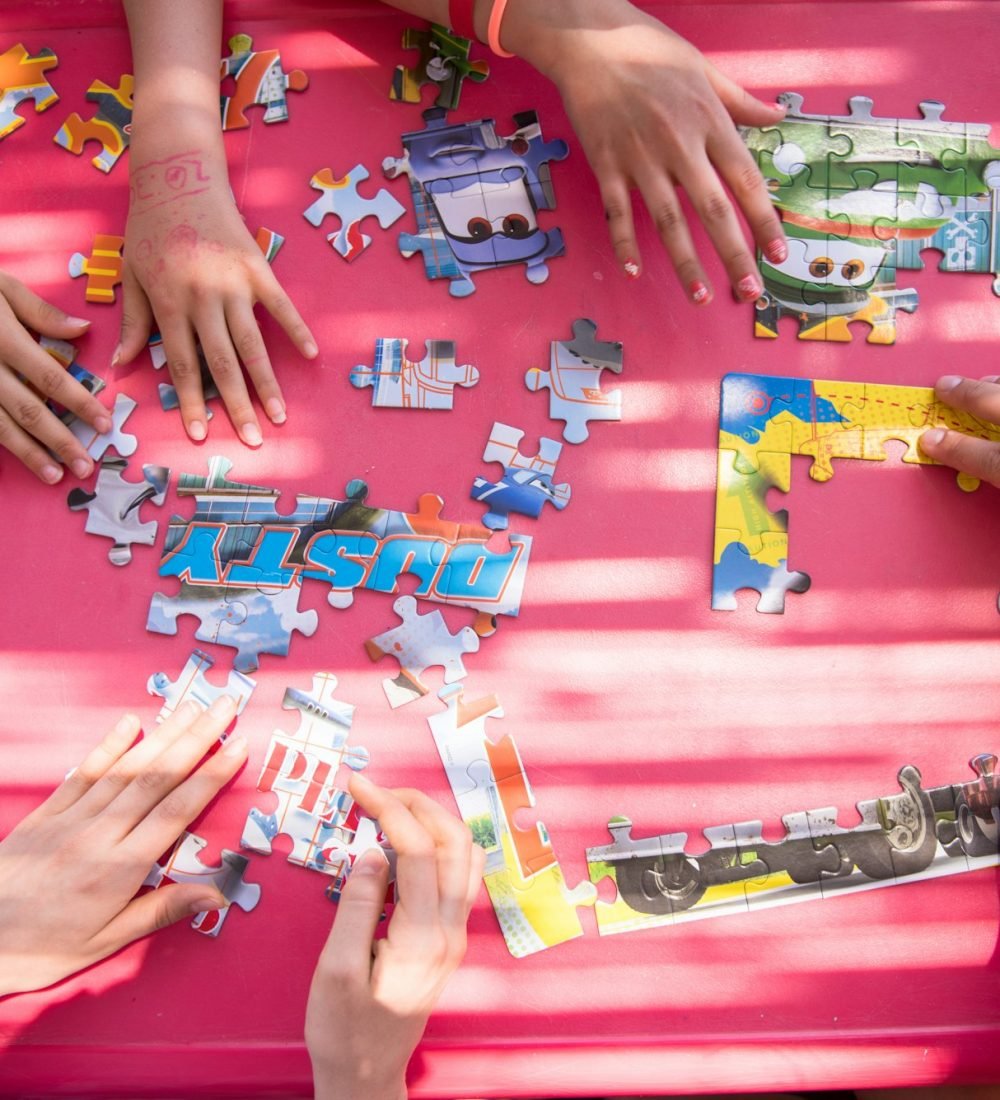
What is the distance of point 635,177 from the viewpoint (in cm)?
121

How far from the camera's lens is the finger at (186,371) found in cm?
121

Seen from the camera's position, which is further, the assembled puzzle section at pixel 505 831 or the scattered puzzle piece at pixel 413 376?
the scattered puzzle piece at pixel 413 376

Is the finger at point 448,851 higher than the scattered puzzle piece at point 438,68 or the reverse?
the reverse

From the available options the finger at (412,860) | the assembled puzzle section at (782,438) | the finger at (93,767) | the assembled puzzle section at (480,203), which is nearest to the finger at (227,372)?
the assembled puzzle section at (480,203)

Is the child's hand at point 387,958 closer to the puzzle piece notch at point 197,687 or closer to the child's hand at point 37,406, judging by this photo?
the puzzle piece notch at point 197,687

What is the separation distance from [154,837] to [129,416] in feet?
1.79

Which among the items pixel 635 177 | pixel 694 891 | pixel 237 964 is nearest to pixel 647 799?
pixel 694 891

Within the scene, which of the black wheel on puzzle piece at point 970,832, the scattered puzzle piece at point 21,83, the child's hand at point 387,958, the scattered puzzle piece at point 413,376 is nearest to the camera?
the child's hand at point 387,958

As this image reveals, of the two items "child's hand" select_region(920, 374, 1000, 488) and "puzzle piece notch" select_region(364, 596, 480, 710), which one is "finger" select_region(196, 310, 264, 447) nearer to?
"puzzle piece notch" select_region(364, 596, 480, 710)

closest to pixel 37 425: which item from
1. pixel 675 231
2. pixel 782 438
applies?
pixel 675 231

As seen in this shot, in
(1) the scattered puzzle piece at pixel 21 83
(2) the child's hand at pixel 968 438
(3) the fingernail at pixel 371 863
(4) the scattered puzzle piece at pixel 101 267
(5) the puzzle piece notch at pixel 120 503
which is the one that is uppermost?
(1) the scattered puzzle piece at pixel 21 83

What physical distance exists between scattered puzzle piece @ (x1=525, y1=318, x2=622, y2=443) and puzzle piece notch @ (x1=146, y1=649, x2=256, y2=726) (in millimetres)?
522

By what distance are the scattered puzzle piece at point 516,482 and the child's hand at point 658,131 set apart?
0.88 ft

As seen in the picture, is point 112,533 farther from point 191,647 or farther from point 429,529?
point 429,529
